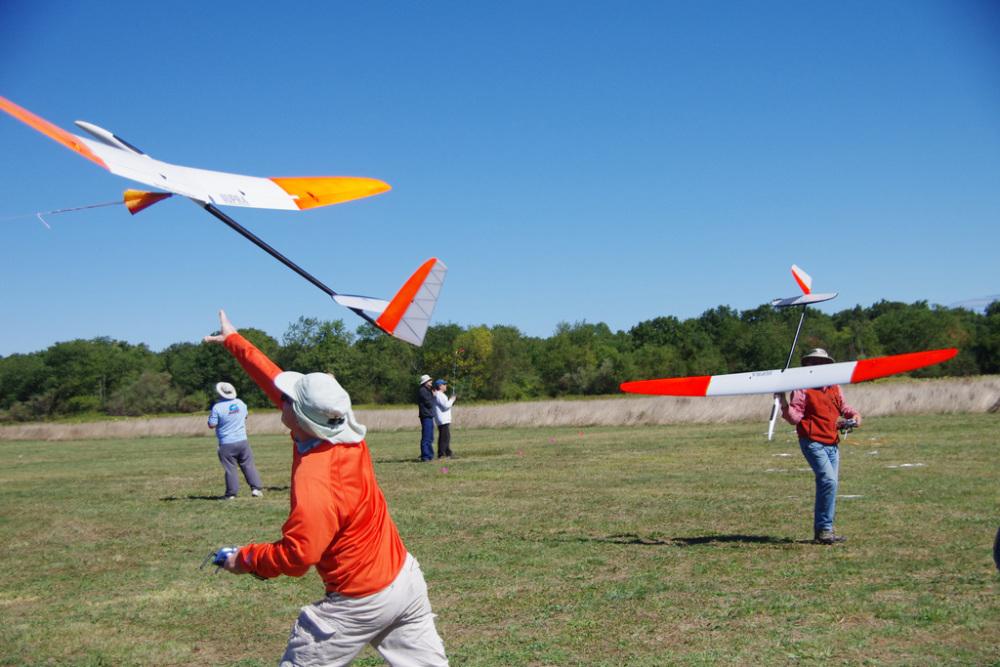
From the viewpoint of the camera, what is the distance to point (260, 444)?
28.7 m

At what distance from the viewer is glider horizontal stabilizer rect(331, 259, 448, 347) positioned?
451cm

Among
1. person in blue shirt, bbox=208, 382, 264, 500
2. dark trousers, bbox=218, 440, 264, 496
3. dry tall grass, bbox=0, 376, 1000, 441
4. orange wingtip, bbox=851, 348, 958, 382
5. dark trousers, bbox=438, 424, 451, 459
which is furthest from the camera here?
dry tall grass, bbox=0, 376, 1000, 441

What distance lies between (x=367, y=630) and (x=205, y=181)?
228 centimetres

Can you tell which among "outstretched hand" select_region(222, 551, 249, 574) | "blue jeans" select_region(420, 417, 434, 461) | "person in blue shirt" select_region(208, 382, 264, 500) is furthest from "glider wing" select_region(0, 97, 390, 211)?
"blue jeans" select_region(420, 417, 434, 461)

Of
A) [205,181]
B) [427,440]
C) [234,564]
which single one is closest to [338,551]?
[234,564]

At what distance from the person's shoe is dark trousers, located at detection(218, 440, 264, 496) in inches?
343

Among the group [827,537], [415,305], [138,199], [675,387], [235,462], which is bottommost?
[827,537]

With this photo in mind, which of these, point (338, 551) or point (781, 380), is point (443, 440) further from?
point (338, 551)

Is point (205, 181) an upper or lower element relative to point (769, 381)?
upper

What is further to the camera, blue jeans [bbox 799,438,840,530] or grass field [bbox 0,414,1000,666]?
blue jeans [bbox 799,438,840,530]

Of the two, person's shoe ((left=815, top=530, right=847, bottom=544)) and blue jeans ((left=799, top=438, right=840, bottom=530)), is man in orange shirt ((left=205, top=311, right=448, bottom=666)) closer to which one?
blue jeans ((left=799, top=438, right=840, bottom=530))

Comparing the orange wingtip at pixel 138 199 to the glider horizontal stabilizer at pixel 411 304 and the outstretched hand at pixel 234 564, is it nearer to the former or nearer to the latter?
the glider horizontal stabilizer at pixel 411 304

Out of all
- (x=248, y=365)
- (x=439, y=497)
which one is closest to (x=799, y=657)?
(x=248, y=365)

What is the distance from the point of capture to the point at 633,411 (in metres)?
29.5
